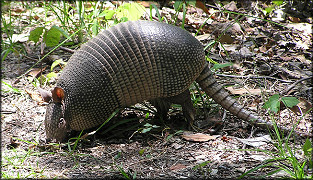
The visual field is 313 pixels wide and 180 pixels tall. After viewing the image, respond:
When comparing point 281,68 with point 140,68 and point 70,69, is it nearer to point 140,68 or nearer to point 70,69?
point 140,68

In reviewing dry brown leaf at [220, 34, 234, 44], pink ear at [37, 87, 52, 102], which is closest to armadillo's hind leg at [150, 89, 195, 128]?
pink ear at [37, 87, 52, 102]

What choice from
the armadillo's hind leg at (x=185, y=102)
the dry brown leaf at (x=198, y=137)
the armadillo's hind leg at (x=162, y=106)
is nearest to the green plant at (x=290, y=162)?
the dry brown leaf at (x=198, y=137)

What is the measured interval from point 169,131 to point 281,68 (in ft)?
8.65

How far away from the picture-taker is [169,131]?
17.6 ft

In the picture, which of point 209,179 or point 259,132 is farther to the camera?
point 259,132

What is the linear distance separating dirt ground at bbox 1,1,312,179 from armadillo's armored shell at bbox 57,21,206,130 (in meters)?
0.53

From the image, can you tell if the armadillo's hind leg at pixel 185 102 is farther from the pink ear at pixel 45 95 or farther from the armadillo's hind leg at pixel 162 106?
the pink ear at pixel 45 95

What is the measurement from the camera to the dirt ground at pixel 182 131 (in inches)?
168

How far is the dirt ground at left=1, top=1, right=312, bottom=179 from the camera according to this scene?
4.27 meters

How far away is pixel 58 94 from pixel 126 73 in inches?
41.0

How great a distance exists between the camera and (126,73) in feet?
16.9

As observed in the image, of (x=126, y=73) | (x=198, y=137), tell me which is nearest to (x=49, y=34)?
(x=126, y=73)

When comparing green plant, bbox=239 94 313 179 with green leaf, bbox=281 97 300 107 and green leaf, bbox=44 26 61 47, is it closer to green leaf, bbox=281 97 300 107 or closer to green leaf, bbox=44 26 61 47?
green leaf, bbox=281 97 300 107

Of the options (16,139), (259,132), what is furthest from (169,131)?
(16,139)
